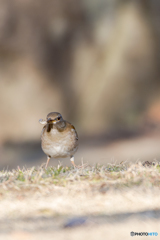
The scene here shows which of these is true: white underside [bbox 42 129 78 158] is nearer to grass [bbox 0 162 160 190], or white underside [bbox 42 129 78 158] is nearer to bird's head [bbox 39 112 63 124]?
bird's head [bbox 39 112 63 124]

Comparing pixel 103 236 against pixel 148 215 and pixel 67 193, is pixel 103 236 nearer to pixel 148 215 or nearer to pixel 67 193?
pixel 148 215

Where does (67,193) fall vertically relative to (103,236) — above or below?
above

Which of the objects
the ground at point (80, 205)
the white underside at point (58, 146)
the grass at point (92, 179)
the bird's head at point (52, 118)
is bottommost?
the ground at point (80, 205)

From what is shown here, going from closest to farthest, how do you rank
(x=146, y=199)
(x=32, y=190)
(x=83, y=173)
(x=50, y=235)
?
(x=50, y=235) < (x=146, y=199) < (x=32, y=190) < (x=83, y=173)

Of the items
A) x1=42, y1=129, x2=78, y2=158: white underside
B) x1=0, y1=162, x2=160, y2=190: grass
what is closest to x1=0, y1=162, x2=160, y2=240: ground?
x1=0, y1=162, x2=160, y2=190: grass

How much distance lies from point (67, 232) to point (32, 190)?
1222mm

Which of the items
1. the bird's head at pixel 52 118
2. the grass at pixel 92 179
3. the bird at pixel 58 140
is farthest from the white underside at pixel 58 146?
the grass at pixel 92 179

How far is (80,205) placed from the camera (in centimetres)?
408

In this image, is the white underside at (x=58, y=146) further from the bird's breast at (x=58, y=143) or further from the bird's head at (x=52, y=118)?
the bird's head at (x=52, y=118)

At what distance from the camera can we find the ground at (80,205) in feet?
11.3

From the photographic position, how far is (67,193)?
169 inches

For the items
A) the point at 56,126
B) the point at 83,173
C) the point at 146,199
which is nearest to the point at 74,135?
the point at 56,126

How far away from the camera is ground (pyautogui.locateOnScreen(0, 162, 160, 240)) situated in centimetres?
343

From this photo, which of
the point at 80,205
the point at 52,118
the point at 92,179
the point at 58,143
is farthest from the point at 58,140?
the point at 80,205
